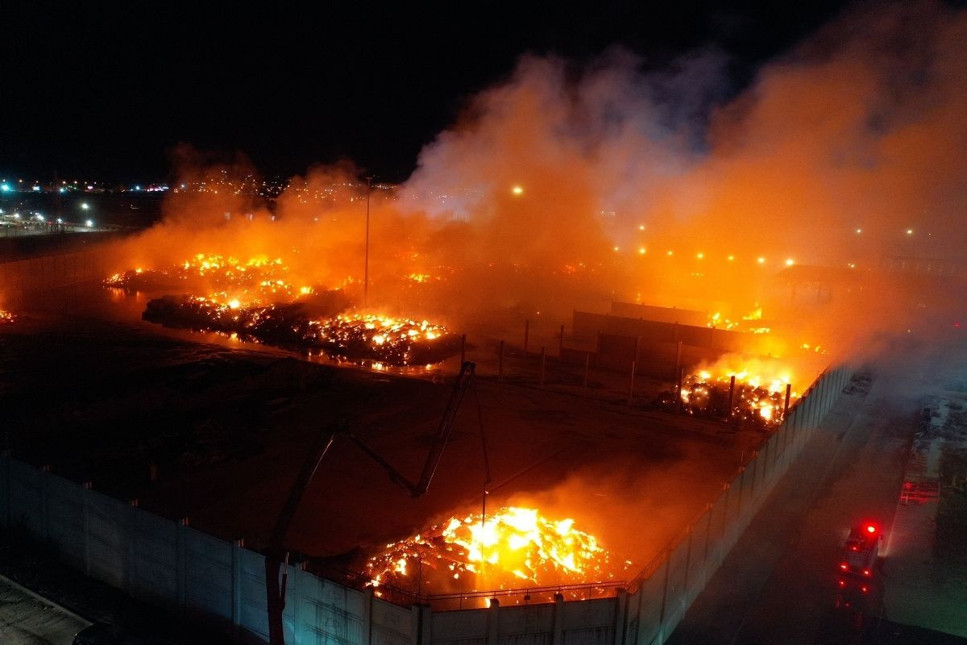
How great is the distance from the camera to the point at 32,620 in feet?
21.9

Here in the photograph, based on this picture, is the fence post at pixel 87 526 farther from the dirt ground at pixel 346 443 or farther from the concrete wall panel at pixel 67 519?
the dirt ground at pixel 346 443

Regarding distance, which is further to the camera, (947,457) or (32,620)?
(947,457)

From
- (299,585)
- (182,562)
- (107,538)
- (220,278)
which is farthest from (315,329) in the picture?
(299,585)

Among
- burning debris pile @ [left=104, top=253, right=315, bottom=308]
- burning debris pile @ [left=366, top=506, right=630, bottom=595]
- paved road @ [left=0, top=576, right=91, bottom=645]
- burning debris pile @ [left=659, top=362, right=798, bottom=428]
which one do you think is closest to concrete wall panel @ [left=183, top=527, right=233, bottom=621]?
paved road @ [left=0, top=576, right=91, bottom=645]

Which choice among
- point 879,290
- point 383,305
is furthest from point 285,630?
point 879,290

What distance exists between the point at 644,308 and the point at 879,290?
1542 cm

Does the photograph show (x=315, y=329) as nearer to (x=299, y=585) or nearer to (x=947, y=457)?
(x=299, y=585)

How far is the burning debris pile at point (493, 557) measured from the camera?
278 inches

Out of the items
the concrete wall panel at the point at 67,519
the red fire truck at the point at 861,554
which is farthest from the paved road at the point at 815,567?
the concrete wall panel at the point at 67,519

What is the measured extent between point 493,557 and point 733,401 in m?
8.93

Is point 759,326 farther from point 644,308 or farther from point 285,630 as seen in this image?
point 285,630

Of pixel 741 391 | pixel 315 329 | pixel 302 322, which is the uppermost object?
pixel 302 322

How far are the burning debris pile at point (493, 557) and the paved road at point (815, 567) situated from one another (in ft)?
4.20

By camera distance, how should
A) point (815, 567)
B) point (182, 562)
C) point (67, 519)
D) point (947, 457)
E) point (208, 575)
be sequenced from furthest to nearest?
1. point (947, 457)
2. point (815, 567)
3. point (67, 519)
4. point (182, 562)
5. point (208, 575)
